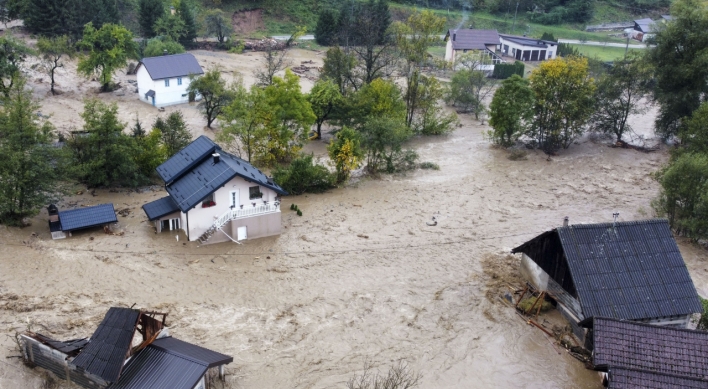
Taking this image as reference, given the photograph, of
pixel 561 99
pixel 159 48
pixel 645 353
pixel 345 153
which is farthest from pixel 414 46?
pixel 645 353

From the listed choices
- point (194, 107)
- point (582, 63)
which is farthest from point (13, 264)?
point (582, 63)

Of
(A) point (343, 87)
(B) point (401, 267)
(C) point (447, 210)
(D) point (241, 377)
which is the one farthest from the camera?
(A) point (343, 87)

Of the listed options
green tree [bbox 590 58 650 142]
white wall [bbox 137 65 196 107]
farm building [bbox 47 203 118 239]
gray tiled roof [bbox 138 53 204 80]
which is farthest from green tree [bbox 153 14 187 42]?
green tree [bbox 590 58 650 142]

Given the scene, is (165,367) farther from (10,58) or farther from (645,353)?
(10,58)

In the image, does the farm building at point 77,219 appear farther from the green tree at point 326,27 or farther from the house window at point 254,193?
the green tree at point 326,27

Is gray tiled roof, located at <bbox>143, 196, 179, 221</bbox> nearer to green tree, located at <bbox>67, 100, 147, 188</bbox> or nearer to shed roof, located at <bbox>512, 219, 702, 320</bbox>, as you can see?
green tree, located at <bbox>67, 100, 147, 188</bbox>

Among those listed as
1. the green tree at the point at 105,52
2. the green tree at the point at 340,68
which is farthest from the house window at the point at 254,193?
the green tree at the point at 105,52

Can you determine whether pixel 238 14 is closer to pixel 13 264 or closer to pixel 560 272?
pixel 13 264
